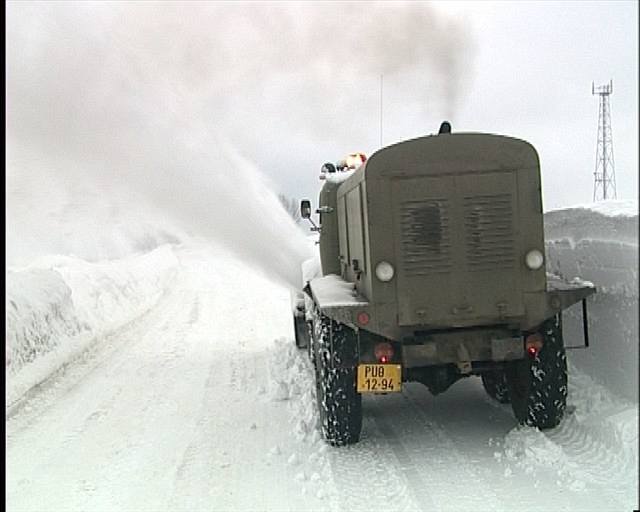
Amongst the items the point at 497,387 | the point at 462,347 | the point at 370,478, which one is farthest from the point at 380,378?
the point at 497,387

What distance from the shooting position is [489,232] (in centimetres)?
549

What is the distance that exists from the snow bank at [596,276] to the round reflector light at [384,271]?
1.60 m

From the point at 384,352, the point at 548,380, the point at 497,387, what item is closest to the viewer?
the point at 384,352

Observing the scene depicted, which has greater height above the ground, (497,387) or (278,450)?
(497,387)

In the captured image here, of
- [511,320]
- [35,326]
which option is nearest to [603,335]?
[511,320]

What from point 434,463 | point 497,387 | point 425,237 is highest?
point 425,237

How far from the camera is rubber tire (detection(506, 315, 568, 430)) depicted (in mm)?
5734

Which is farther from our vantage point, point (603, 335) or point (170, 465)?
point (603, 335)

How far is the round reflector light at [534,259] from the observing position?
5.50 m

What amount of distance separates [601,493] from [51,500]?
3597 millimetres

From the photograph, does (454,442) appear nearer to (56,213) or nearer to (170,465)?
(170,465)

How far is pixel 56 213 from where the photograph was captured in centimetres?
3397

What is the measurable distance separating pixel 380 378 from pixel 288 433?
3.86 ft

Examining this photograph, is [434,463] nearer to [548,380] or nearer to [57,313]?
[548,380]
